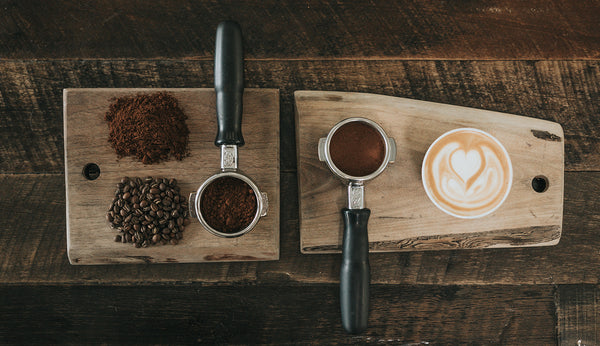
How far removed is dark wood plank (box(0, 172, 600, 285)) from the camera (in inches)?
45.4

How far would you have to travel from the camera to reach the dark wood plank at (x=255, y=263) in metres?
1.15

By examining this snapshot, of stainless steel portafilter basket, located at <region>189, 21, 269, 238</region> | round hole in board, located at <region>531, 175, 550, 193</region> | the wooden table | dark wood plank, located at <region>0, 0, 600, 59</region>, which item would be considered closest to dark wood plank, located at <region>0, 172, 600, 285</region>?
the wooden table

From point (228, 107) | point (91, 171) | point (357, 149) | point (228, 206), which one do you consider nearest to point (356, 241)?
point (357, 149)

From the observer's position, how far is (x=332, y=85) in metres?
Answer: 1.17

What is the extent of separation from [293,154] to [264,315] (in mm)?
516

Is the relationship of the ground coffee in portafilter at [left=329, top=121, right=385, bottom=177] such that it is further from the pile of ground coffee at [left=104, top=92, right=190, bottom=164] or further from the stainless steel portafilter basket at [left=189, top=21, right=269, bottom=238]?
the pile of ground coffee at [left=104, top=92, right=190, bottom=164]

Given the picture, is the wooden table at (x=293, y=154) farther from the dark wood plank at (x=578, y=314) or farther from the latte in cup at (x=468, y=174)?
the latte in cup at (x=468, y=174)

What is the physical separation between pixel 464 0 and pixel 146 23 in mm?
997

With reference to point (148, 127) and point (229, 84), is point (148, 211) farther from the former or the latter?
point (229, 84)

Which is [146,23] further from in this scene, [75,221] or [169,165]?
[75,221]

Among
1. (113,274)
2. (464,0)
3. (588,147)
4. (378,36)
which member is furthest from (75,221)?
(588,147)

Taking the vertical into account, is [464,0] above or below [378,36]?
above

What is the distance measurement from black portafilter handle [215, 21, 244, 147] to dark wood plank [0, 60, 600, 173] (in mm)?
217

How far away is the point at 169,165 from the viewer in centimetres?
106
